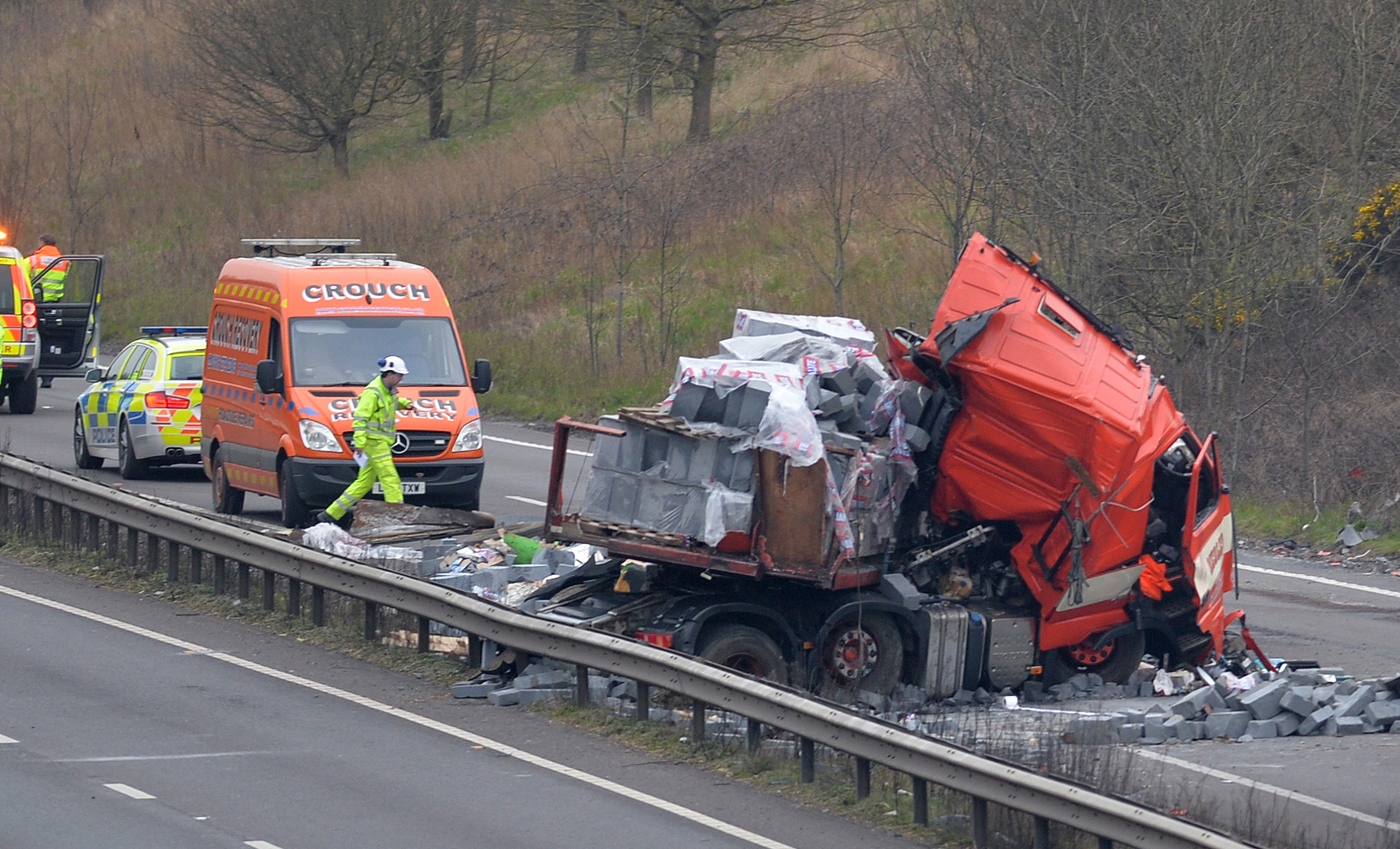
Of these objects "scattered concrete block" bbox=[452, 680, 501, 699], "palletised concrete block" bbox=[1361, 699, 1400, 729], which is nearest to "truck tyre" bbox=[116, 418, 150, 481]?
"scattered concrete block" bbox=[452, 680, 501, 699]

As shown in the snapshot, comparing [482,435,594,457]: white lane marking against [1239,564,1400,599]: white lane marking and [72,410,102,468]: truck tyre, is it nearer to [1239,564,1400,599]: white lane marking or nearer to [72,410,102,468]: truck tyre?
[72,410,102,468]: truck tyre

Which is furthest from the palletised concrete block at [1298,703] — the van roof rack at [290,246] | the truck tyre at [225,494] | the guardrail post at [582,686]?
the van roof rack at [290,246]

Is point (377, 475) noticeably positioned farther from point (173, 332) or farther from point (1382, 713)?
point (1382, 713)

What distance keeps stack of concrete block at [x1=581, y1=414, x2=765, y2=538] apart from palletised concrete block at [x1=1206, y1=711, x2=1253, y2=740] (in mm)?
2999

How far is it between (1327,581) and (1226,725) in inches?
228

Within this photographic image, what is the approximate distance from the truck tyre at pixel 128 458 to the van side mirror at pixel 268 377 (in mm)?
4256

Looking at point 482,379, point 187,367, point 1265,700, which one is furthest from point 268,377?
point 1265,700

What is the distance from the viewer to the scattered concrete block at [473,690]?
9.51 m

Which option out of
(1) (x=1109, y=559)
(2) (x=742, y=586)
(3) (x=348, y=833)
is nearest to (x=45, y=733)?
(3) (x=348, y=833)

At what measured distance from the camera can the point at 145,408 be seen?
18.6 meters

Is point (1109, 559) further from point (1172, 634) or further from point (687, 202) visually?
point (687, 202)

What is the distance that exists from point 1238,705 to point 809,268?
21.6 metres

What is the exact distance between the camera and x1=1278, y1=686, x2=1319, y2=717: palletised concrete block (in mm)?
9828

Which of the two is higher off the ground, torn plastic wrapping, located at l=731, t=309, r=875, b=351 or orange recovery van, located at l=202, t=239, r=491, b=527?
torn plastic wrapping, located at l=731, t=309, r=875, b=351
